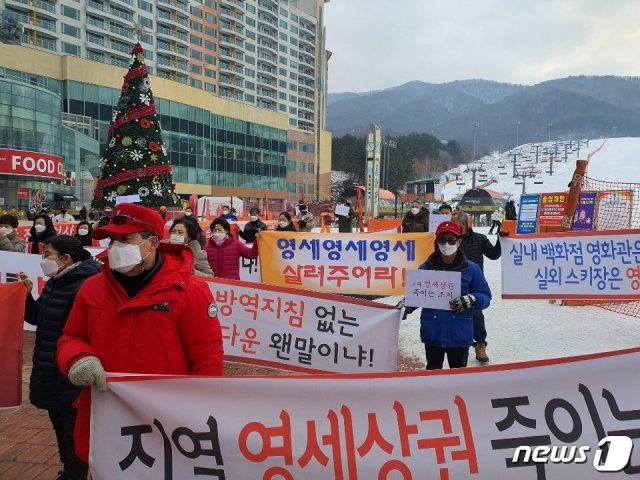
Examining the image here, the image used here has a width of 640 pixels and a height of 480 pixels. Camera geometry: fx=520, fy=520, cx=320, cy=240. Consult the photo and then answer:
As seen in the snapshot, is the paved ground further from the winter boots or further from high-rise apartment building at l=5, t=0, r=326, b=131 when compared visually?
high-rise apartment building at l=5, t=0, r=326, b=131

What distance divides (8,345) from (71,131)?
151 feet

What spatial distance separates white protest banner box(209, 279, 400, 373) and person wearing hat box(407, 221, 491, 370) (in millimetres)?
437

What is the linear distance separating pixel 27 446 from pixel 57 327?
5.05 feet

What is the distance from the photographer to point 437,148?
465ft

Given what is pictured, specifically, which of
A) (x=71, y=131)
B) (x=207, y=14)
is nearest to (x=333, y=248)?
(x=71, y=131)

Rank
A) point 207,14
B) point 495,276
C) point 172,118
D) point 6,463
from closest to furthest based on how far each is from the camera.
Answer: point 6,463 < point 495,276 < point 172,118 < point 207,14

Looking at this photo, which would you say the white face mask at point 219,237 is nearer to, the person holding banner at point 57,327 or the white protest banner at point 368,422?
the person holding banner at point 57,327

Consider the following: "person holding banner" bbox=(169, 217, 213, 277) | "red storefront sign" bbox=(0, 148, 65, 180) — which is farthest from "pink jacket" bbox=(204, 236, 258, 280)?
"red storefront sign" bbox=(0, 148, 65, 180)

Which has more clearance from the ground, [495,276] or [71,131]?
[71,131]

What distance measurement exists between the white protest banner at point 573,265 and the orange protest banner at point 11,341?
5355 mm

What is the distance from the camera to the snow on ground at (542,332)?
6.53 metres

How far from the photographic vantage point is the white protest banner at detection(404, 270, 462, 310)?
13.3 feet

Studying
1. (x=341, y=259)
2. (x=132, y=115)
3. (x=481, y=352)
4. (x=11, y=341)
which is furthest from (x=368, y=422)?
(x=132, y=115)

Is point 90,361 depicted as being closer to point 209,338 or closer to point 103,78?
point 209,338
